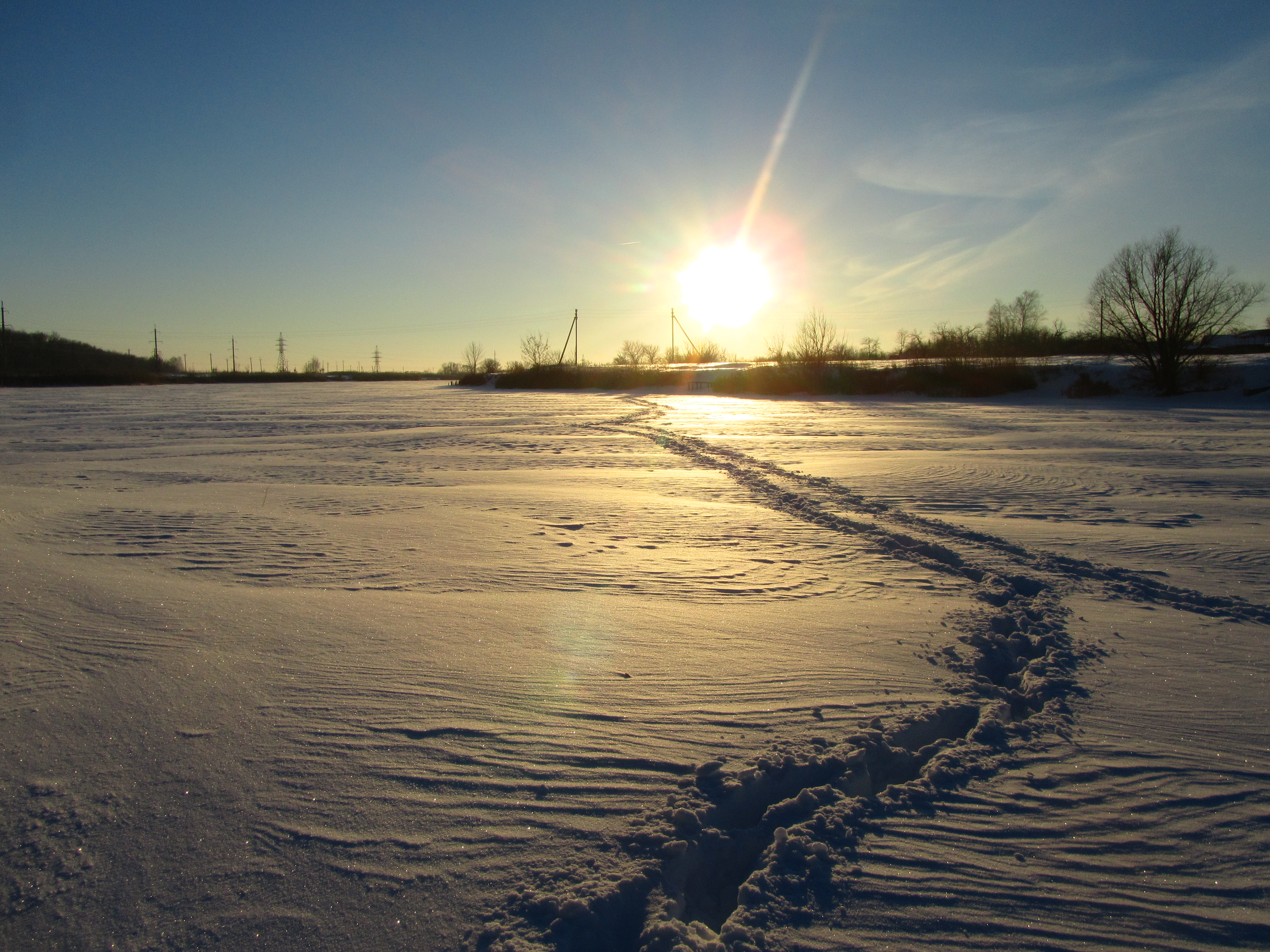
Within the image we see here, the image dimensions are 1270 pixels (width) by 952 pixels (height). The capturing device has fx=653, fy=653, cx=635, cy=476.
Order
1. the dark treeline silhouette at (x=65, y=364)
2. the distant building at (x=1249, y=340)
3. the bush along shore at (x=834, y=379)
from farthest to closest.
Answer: the dark treeline silhouette at (x=65, y=364), the distant building at (x=1249, y=340), the bush along shore at (x=834, y=379)

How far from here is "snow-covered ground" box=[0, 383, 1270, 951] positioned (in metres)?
1.66

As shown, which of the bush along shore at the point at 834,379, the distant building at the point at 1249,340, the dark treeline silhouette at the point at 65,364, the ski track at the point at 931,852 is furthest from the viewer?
the dark treeline silhouette at the point at 65,364

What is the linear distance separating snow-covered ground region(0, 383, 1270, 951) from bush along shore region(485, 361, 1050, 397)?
23.4 metres

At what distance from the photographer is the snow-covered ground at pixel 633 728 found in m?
1.66

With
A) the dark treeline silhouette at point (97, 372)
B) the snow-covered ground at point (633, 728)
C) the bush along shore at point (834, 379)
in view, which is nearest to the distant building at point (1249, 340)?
the bush along shore at point (834, 379)

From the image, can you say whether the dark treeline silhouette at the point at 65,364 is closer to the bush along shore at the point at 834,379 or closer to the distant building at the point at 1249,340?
the bush along shore at the point at 834,379

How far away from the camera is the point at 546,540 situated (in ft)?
16.7

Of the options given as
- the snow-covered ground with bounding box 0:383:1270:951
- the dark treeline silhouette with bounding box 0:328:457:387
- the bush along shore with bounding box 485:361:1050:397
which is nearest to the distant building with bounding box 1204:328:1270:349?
the bush along shore with bounding box 485:361:1050:397

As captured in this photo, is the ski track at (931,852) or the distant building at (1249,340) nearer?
the ski track at (931,852)

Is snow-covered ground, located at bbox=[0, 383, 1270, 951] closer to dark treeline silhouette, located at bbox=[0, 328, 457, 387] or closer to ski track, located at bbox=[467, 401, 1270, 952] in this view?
ski track, located at bbox=[467, 401, 1270, 952]

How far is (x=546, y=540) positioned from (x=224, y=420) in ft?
47.4

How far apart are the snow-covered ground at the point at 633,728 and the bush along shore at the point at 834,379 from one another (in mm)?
23422

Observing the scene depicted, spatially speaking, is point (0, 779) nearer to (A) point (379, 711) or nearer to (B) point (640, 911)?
(A) point (379, 711)

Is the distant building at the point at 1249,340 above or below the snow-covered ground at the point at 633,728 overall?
above
